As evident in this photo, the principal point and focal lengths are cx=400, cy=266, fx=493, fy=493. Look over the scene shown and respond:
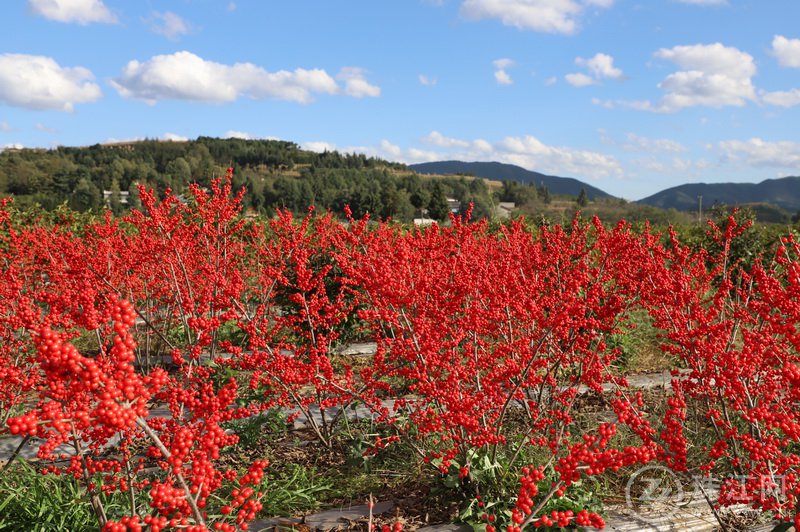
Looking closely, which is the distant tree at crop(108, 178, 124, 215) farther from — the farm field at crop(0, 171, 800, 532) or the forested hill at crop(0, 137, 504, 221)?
the farm field at crop(0, 171, 800, 532)

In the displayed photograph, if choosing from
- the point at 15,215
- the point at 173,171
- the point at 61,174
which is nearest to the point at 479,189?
the point at 173,171

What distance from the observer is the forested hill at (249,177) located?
218ft

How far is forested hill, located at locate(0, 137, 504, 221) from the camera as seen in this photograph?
6644cm

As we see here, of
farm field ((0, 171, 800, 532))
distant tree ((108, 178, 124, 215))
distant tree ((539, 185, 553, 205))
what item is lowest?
farm field ((0, 171, 800, 532))

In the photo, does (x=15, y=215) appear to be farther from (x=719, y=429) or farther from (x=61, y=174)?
(x=61, y=174)

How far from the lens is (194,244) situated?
6.28m

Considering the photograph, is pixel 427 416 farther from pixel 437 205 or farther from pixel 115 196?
pixel 115 196

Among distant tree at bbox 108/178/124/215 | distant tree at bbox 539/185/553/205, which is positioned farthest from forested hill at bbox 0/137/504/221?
distant tree at bbox 539/185/553/205

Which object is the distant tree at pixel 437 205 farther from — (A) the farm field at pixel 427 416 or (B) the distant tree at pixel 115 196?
(A) the farm field at pixel 427 416

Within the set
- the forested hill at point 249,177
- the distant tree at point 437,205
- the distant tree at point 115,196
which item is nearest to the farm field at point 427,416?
the forested hill at point 249,177

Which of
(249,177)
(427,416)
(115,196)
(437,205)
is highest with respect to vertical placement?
(249,177)

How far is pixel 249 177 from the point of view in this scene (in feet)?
281

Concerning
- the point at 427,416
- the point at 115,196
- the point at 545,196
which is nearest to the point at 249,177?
the point at 115,196

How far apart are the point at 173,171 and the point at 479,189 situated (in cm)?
6253
